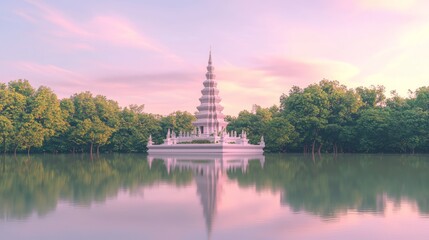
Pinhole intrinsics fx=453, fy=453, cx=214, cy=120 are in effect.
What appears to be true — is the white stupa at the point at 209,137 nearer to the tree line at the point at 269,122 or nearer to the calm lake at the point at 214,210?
the tree line at the point at 269,122

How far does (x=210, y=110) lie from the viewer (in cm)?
7006

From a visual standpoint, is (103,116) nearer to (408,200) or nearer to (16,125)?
(16,125)

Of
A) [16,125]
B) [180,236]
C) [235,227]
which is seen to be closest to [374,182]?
[235,227]

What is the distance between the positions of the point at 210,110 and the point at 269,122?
928cm

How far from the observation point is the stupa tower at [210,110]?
68.9m

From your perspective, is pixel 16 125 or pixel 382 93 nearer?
pixel 16 125

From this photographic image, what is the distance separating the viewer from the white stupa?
59344 millimetres

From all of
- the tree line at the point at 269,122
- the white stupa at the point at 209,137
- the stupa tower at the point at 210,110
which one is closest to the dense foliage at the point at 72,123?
the tree line at the point at 269,122

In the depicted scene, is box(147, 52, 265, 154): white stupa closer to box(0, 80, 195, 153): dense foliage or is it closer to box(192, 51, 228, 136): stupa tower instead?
box(192, 51, 228, 136): stupa tower

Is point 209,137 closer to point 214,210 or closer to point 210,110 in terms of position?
point 210,110

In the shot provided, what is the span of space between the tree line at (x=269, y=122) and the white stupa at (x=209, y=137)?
6.81 metres

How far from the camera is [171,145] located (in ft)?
210

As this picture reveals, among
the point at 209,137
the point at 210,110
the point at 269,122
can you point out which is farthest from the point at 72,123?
the point at 269,122

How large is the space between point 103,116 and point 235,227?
67.8m
